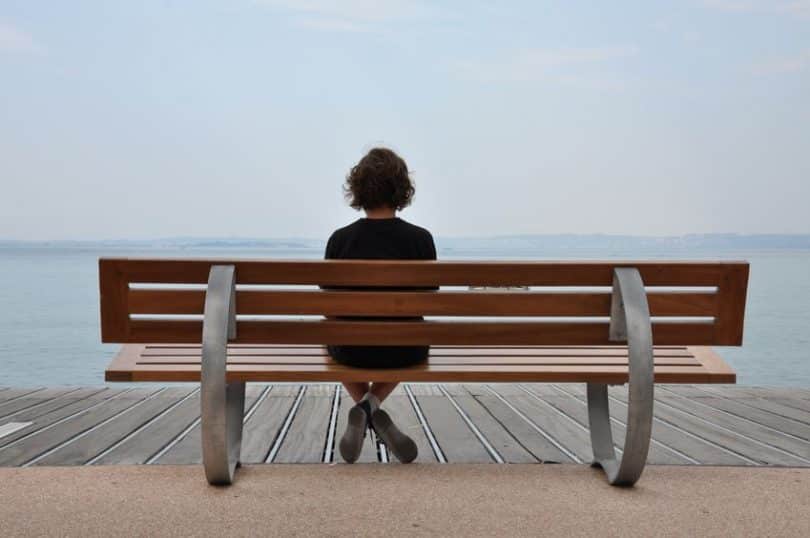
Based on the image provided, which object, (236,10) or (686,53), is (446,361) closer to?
(236,10)

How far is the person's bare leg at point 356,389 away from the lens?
3.22 metres

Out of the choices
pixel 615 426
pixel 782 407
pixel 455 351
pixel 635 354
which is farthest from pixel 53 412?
pixel 782 407

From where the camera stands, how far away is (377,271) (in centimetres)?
256

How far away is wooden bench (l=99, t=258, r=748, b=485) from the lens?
2.57 metres

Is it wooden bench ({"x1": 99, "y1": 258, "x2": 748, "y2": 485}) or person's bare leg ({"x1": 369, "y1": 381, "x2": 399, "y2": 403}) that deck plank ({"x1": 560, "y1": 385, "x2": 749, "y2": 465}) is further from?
person's bare leg ({"x1": 369, "y1": 381, "x2": 399, "y2": 403})

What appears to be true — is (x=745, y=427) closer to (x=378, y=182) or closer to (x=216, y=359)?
(x=378, y=182)

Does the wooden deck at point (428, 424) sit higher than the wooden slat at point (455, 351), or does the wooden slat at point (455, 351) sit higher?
the wooden slat at point (455, 351)

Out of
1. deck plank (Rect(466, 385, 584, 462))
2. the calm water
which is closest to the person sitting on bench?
deck plank (Rect(466, 385, 584, 462))

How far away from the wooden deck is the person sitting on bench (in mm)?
226

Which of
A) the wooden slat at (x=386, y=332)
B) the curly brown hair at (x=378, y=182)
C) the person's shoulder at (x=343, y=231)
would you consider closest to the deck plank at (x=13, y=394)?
the wooden slat at (x=386, y=332)

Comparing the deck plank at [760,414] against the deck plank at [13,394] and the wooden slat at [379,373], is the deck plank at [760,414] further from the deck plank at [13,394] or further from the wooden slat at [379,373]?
the deck plank at [13,394]

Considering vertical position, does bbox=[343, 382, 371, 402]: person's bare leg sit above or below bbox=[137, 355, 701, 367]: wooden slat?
below

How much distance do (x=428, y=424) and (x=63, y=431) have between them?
189 centimetres

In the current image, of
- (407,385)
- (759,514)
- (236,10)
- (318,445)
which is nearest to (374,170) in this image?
(318,445)
